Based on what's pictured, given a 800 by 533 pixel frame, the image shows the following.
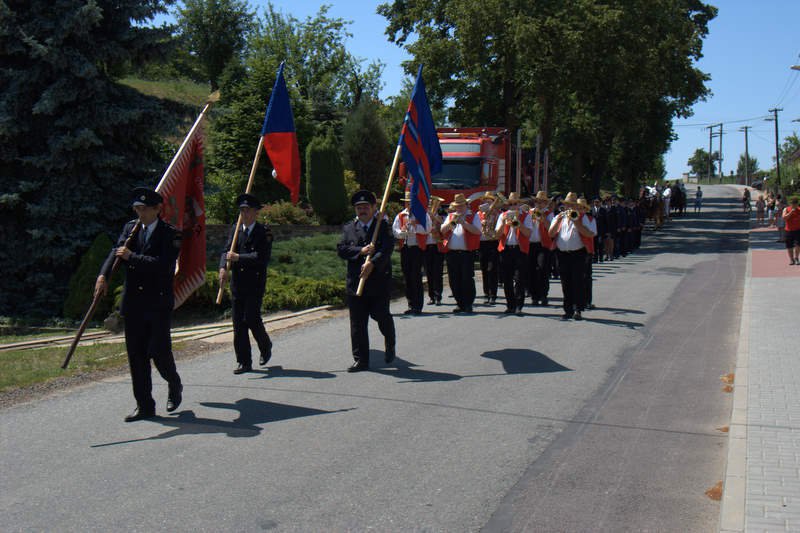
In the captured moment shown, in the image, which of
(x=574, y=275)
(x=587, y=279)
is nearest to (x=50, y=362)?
(x=574, y=275)

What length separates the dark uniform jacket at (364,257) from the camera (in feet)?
29.6

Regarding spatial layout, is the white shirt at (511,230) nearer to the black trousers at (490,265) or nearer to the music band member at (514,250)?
the music band member at (514,250)

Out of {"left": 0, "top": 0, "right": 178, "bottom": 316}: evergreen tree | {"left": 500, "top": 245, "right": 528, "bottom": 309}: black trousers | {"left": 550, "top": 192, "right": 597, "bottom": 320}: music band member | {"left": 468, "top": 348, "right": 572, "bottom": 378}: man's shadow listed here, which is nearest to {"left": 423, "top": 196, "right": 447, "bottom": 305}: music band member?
{"left": 500, "top": 245, "right": 528, "bottom": 309}: black trousers

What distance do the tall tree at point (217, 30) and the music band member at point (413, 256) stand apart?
47515 millimetres

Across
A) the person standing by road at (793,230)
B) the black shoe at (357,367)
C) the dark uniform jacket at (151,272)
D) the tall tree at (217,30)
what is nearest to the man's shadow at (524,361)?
the black shoe at (357,367)

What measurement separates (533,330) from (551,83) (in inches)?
822

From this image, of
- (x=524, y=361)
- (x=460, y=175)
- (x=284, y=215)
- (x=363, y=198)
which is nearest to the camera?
(x=363, y=198)

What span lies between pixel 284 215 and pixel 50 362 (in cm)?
1556

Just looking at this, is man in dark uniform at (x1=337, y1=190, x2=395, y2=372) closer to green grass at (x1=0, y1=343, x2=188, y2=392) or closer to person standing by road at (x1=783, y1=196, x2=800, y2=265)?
green grass at (x1=0, y1=343, x2=188, y2=392)

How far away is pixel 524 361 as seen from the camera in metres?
9.66

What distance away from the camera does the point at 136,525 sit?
480 cm

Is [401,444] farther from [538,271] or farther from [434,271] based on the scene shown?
[538,271]

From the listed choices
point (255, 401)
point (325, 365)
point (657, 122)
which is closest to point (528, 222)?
point (325, 365)

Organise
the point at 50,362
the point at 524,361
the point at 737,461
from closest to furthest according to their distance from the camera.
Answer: the point at 737,461 < the point at 524,361 < the point at 50,362
